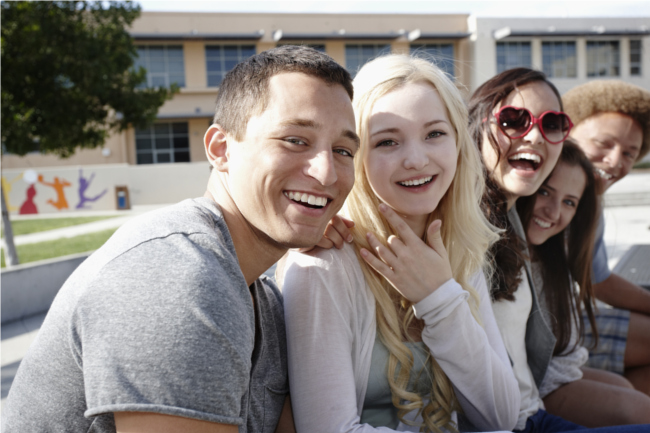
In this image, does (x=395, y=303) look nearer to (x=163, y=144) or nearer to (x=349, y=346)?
(x=349, y=346)

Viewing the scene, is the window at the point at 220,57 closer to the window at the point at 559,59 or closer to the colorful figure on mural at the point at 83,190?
the colorful figure on mural at the point at 83,190

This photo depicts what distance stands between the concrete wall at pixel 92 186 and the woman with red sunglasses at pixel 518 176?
2153 cm

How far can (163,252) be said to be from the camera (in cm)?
122

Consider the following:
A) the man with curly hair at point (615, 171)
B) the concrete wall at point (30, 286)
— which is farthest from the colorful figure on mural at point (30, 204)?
the man with curly hair at point (615, 171)

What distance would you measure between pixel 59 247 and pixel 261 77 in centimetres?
→ 1089

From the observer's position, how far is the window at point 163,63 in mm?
27750

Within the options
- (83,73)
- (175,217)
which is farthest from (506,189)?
(83,73)

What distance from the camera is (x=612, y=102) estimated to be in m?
3.48

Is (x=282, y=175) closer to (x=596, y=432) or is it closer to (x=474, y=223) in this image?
(x=474, y=223)

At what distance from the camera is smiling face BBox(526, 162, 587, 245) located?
276 centimetres

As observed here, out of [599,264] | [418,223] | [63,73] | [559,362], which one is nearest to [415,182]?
[418,223]

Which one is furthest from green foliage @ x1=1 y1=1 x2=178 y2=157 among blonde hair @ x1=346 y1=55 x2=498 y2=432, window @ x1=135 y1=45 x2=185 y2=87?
window @ x1=135 y1=45 x2=185 y2=87

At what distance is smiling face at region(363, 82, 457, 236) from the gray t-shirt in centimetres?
70

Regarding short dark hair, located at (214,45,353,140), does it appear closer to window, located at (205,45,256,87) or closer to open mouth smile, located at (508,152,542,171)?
open mouth smile, located at (508,152,542,171)
